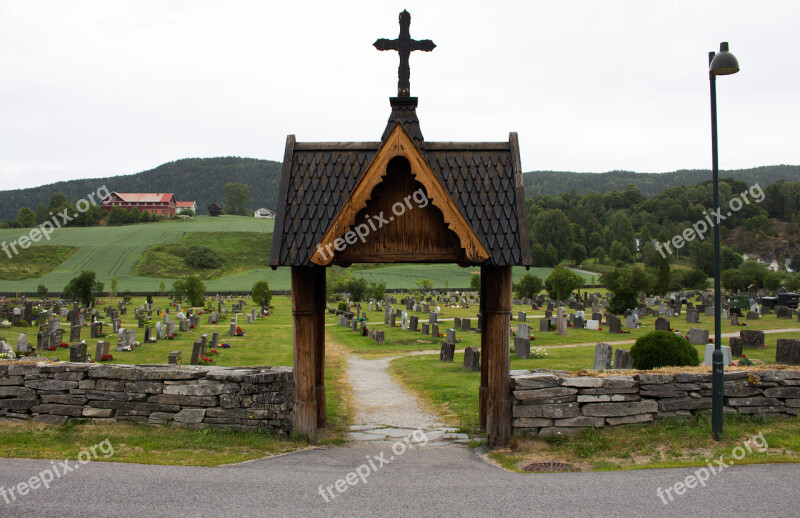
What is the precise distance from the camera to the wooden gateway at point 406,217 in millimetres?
8977

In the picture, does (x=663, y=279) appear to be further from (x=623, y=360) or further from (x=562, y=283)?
(x=623, y=360)

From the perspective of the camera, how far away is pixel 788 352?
16250 millimetres

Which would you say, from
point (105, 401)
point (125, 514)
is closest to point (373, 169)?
point (125, 514)

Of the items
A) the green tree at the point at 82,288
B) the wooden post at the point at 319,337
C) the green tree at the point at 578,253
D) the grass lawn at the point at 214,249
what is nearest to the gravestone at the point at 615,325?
the wooden post at the point at 319,337

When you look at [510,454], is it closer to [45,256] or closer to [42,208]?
[45,256]

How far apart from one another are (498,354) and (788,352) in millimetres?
11702

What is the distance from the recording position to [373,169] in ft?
29.4

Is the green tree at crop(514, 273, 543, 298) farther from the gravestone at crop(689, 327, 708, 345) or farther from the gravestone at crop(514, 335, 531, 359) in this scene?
the gravestone at crop(514, 335, 531, 359)

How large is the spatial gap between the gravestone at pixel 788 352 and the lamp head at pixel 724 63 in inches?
427

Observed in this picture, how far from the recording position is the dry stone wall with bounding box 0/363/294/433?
9.70 meters

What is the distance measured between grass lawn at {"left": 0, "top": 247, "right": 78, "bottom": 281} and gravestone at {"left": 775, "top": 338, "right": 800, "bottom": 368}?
8549cm

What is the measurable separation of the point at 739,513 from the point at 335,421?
740 cm

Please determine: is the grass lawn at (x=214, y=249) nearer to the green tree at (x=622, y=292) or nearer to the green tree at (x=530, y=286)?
the green tree at (x=530, y=286)

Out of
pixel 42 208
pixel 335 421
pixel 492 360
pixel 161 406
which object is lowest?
pixel 335 421
